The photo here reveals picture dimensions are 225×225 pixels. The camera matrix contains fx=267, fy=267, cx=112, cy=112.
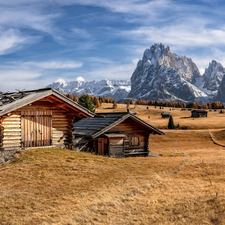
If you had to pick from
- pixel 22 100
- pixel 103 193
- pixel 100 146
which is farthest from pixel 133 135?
pixel 103 193

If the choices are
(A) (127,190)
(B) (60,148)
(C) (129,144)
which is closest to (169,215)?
(A) (127,190)

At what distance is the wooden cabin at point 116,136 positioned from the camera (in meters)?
24.3

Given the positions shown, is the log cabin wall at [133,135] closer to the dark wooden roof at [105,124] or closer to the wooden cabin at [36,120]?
the dark wooden roof at [105,124]

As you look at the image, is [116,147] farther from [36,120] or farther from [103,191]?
[103,191]

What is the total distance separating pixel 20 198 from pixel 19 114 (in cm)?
844

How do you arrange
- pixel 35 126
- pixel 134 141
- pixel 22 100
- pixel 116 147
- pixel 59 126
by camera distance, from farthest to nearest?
pixel 134 141, pixel 116 147, pixel 59 126, pixel 35 126, pixel 22 100

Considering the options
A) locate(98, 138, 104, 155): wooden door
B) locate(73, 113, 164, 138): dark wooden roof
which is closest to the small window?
locate(73, 113, 164, 138): dark wooden roof

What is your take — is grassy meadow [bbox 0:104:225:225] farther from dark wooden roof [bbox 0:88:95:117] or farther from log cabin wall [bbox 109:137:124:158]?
log cabin wall [bbox 109:137:124:158]

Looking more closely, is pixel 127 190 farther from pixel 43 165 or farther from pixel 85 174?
pixel 43 165

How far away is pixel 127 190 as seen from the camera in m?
12.3

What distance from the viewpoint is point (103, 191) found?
12.0 meters

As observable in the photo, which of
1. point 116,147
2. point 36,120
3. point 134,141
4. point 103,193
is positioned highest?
point 36,120

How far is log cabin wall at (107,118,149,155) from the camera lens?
2617 cm

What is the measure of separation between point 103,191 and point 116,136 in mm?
12227
